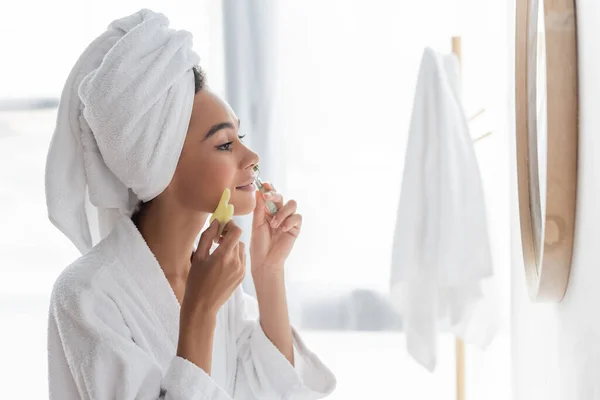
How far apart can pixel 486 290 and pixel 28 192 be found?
4.63 feet

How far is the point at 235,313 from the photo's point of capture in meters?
1.38

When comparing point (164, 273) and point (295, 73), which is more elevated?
point (295, 73)

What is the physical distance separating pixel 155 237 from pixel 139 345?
0.21 meters

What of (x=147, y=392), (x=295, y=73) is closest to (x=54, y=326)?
(x=147, y=392)

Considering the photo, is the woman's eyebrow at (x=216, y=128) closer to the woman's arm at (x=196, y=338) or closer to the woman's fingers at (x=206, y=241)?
the woman's fingers at (x=206, y=241)

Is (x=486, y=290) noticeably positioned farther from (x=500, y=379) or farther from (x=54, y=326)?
(x=54, y=326)

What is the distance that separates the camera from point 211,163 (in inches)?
46.0

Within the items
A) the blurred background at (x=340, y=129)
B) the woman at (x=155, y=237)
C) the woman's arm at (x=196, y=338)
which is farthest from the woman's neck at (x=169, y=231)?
the blurred background at (x=340, y=129)

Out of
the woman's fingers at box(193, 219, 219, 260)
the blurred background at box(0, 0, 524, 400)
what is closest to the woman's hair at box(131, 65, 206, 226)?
the woman's fingers at box(193, 219, 219, 260)

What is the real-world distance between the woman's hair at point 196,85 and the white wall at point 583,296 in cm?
61

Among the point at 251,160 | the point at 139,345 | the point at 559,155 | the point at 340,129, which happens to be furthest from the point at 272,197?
the point at 340,129

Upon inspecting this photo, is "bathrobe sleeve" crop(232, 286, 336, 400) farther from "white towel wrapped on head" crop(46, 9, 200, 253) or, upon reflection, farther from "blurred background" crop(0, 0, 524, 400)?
"blurred background" crop(0, 0, 524, 400)

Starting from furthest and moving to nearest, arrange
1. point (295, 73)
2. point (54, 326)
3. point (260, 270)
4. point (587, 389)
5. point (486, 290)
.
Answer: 1. point (295, 73)
2. point (486, 290)
3. point (260, 270)
4. point (54, 326)
5. point (587, 389)

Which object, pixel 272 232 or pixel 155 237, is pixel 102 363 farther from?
pixel 272 232
